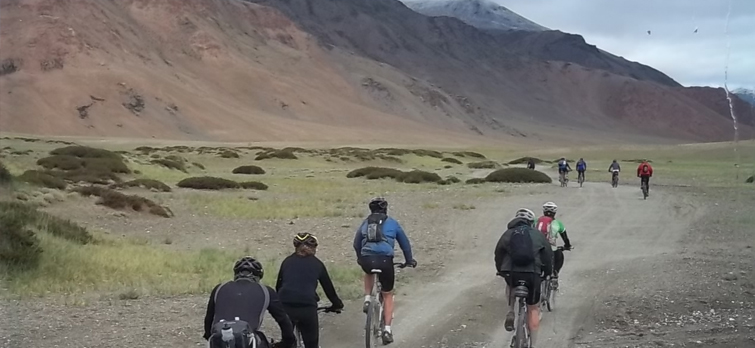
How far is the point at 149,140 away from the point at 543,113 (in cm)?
10422

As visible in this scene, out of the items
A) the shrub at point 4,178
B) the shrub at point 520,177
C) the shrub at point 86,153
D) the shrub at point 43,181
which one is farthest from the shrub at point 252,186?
the shrub at point 86,153

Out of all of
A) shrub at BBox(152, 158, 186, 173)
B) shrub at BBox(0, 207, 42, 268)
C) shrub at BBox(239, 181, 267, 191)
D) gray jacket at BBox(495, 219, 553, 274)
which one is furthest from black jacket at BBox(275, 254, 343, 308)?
shrub at BBox(152, 158, 186, 173)

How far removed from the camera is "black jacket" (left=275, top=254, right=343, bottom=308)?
24.3 feet

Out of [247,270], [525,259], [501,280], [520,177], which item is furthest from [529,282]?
[520,177]

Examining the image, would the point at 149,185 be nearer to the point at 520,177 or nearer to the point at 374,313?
the point at 520,177

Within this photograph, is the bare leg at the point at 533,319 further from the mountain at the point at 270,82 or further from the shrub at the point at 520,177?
the mountain at the point at 270,82

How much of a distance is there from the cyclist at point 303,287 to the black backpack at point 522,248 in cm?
187

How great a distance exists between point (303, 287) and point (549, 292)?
4.96 metres

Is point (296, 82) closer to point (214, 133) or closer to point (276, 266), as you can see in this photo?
point (214, 133)

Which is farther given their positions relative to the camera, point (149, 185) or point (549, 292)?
point (149, 185)

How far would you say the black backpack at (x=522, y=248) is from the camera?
27.0ft

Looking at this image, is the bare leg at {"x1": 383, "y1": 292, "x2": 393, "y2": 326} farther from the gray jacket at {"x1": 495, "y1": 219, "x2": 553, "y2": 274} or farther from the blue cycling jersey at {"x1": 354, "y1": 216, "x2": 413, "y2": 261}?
the gray jacket at {"x1": 495, "y1": 219, "x2": 553, "y2": 274}

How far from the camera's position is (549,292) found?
37.3ft

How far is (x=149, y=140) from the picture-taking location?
10206cm
